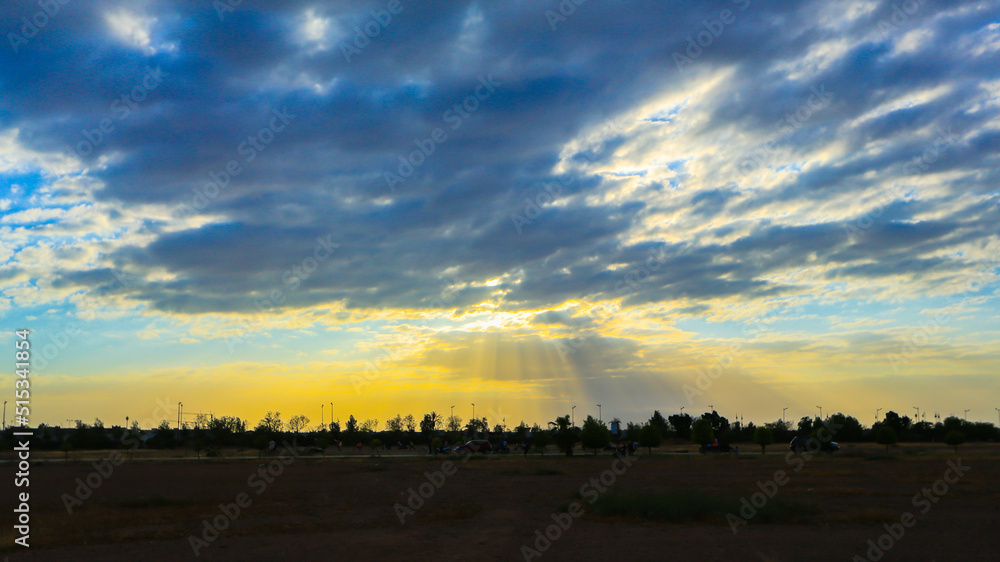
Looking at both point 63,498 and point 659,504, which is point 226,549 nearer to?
point 659,504

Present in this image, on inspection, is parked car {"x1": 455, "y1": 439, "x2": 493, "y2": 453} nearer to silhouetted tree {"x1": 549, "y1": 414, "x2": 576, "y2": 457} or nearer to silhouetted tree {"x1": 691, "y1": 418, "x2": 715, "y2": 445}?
silhouetted tree {"x1": 549, "y1": 414, "x2": 576, "y2": 457}

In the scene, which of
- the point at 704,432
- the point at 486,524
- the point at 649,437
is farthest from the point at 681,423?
the point at 486,524

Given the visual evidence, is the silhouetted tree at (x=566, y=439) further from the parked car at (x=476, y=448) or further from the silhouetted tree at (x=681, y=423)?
the silhouetted tree at (x=681, y=423)

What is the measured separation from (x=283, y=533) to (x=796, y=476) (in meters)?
23.7

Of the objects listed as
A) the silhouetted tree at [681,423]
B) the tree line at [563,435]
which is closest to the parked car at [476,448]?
the tree line at [563,435]

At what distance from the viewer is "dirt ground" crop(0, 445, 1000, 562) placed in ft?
43.4

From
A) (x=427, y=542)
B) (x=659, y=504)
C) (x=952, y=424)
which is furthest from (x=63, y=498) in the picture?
(x=952, y=424)

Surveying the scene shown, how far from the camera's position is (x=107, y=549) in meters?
14.0

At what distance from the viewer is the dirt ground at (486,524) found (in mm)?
13234

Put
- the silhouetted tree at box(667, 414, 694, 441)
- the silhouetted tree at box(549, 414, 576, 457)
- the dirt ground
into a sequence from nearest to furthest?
the dirt ground
the silhouetted tree at box(549, 414, 576, 457)
the silhouetted tree at box(667, 414, 694, 441)

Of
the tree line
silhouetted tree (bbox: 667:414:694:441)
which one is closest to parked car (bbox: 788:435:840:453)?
the tree line

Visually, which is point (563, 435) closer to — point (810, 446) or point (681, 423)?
point (810, 446)

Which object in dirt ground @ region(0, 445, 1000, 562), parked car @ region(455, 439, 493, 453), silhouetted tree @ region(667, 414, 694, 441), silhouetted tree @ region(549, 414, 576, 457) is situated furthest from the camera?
silhouetted tree @ region(667, 414, 694, 441)

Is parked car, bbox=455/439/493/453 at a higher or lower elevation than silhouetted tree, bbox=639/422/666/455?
lower
